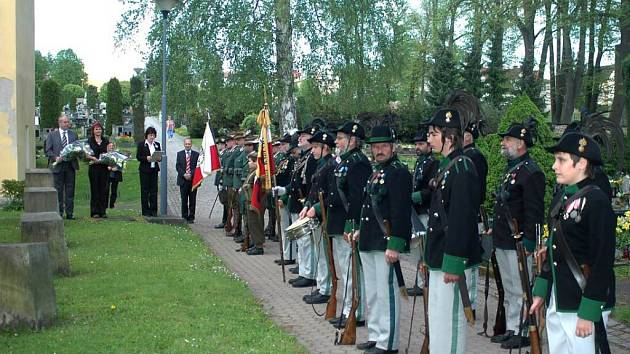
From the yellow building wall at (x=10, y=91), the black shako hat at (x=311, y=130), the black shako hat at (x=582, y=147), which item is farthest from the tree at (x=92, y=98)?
the black shako hat at (x=582, y=147)

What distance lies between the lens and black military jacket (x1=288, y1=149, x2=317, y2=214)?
1231cm

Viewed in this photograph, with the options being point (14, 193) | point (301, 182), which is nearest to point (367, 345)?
point (301, 182)

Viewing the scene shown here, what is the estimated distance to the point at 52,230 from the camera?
11.2m

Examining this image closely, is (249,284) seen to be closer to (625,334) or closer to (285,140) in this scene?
(285,140)

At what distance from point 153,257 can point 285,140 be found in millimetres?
3920

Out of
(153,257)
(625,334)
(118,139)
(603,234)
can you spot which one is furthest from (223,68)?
(118,139)

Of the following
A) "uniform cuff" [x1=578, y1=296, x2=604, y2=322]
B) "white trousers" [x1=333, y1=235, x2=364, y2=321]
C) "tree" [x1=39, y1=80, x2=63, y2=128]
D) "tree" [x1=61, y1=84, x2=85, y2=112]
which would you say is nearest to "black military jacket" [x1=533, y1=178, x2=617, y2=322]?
"uniform cuff" [x1=578, y1=296, x2=604, y2=322]

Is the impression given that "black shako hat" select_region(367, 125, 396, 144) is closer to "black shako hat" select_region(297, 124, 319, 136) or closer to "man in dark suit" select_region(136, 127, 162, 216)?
"black shako hat" select_region(297, 124, 319, 136)

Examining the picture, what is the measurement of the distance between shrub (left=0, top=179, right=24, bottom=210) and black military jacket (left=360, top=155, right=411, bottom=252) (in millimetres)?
13791

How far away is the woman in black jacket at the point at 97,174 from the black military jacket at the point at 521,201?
1166 cm

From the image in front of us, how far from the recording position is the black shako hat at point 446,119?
663 cm

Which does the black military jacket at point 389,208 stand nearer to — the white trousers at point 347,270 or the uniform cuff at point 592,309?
the white trousers at point 347,270

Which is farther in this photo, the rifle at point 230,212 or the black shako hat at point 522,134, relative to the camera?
the rifle at point 230,212

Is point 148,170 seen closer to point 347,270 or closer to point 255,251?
point 255,251
